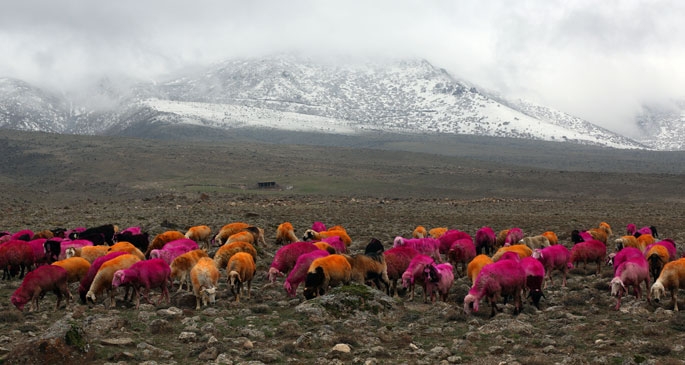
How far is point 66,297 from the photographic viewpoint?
1362 centimetres

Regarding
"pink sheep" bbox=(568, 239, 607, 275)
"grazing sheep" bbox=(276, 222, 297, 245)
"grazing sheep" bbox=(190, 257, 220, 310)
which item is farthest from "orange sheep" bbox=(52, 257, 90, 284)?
"pink sheep" bbox=(568, 239, 607, 275)

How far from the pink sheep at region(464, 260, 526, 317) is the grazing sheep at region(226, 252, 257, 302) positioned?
542 cm

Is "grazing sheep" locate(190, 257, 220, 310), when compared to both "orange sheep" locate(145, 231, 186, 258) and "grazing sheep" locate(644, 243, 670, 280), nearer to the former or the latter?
"orange sheep" locate(145, 231, 186, 258)

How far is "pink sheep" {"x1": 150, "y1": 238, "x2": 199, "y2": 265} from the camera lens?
16922 millimetres

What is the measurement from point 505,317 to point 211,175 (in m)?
89.2

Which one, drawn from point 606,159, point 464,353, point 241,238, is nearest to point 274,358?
point 464,353

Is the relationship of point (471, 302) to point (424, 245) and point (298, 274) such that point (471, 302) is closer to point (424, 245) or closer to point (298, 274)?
point (298, 274)

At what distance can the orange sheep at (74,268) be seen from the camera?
1487 cm

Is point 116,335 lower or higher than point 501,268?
lower

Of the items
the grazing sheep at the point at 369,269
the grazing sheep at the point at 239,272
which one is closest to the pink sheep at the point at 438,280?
the grazing sheep at the point at 369,269

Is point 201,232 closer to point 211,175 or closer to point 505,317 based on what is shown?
point 505,317

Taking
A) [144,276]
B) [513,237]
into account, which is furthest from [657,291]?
[144,276]

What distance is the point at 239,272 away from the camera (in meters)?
14.5

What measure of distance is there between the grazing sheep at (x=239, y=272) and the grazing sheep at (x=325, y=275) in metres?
1.63
